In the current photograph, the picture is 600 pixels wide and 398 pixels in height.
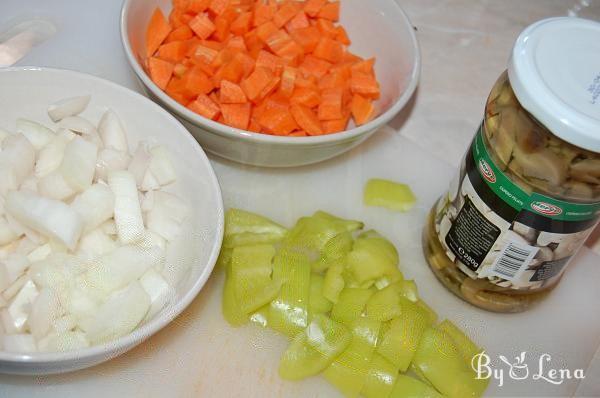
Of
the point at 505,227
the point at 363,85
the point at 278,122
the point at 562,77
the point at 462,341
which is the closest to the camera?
the point at 562,77

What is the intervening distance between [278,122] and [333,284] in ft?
1.08

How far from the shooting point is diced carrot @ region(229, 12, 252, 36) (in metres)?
1.34

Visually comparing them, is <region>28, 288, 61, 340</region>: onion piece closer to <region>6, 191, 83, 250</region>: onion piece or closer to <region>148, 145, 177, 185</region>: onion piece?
<region>6, 191, 83, 250</region>: onion piece

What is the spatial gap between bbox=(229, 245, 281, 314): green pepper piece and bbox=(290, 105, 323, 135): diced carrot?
0.26m

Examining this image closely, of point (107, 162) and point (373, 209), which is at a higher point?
point (107, 162)

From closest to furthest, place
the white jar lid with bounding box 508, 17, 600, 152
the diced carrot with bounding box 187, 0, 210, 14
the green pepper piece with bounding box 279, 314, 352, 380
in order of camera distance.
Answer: the white jar lid with bounding box 508, 17, 600, 152, the green pepper piece with bounding box 279, 314, 352, 380, the diced carrot with bounding box 187, 0, 210, 14

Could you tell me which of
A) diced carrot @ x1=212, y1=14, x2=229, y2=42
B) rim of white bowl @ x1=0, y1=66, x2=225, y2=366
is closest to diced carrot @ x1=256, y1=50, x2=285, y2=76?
diced carrot @ x1=212, y1=14, x2=229, y2=42

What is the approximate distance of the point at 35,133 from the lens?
42.5 inches

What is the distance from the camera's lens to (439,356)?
1035mm

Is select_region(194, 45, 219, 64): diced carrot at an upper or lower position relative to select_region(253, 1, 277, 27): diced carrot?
lower

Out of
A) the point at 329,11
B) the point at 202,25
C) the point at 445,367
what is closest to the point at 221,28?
the point at 202,25

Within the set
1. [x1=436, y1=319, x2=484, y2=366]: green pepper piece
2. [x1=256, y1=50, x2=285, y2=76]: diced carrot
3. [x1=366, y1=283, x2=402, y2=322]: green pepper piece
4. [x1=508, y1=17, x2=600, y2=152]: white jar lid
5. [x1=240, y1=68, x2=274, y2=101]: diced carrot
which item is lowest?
[x1=436, y1=319, x2=484, y2=366]: green pepper piece

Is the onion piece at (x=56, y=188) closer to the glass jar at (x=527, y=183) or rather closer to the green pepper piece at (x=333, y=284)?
the green pepper piece at (x=333, y=284)

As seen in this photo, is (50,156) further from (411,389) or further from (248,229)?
(411,389)
